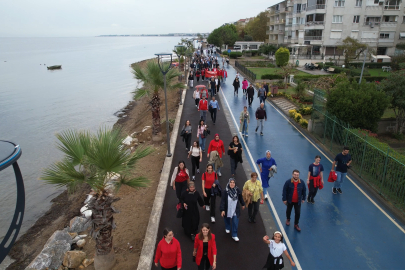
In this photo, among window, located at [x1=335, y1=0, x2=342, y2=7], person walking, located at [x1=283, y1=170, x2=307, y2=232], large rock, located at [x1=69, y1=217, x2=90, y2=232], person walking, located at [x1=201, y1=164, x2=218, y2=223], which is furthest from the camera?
window, located at [x1=335, y1=0, x2=342, y2=7]

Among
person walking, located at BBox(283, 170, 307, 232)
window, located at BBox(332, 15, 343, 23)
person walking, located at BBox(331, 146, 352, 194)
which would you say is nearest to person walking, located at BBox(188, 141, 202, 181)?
person walking, located at BBox(283, 170, 307, 232)

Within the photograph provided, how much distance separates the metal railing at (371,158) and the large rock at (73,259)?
8742 mm

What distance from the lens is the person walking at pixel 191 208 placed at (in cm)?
653

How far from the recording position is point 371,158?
962cm

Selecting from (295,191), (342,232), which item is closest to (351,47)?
(342,232)

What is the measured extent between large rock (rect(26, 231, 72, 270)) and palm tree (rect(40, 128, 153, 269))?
1964 mm

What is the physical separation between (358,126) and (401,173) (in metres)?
4.62

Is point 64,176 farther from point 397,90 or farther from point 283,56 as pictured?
point 283,56

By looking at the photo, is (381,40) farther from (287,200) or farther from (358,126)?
(287,200)

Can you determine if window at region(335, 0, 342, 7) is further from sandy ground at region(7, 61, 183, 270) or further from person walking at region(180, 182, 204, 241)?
person walking at region(180, 182, 204, 241)

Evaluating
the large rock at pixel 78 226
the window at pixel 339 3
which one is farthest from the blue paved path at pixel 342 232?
the window at pixel 339 3

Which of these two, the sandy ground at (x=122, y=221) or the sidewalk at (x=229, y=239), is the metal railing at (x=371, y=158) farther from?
the sandy ground at (x=122, y=221)

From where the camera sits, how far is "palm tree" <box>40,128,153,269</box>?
5.73m

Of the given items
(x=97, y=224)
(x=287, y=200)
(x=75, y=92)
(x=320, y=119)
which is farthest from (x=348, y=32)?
(x=97, y=224)
